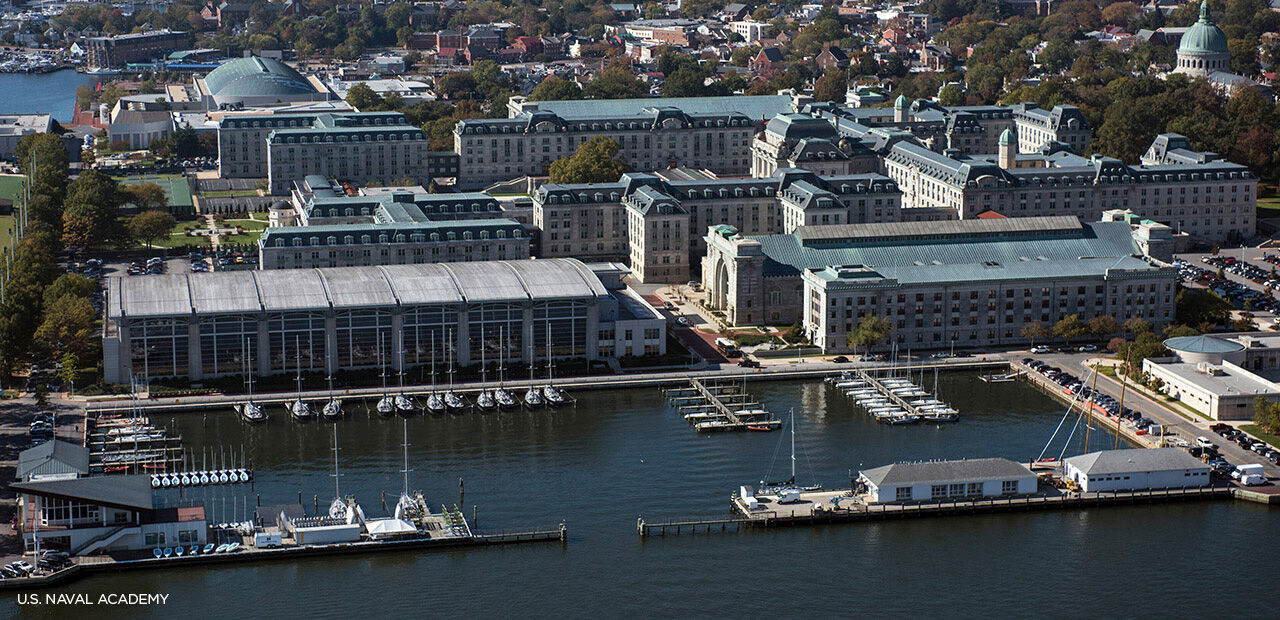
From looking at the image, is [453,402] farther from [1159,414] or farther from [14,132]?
[14,132]

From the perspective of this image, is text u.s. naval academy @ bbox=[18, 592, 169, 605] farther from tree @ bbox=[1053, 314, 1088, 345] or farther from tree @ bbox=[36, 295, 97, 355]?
tree @ bbox=[1053, 314, 1088, 345]

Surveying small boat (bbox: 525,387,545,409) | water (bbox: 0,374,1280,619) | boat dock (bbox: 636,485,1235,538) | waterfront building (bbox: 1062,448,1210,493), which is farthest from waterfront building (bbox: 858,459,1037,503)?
small boat (bbox: 525,387,545,409)

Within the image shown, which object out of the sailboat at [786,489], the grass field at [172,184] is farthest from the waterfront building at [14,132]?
the sailboat at [786,489]

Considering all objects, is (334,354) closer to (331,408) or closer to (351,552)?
(331,408)

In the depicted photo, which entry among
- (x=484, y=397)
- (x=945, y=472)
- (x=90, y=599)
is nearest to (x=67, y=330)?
(x=484, y=397)

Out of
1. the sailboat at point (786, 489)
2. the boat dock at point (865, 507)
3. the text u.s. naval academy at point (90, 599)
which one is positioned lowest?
the text u.s. naval academy at point (90, 599)

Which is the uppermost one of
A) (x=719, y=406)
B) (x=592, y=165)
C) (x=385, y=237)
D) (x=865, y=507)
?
(x=592, y=165)

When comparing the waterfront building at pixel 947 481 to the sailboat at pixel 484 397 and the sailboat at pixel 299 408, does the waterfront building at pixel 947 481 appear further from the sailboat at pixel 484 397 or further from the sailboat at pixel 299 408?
the sailboat at pixel 299 408

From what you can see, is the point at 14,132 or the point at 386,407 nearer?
the point at 386,407
